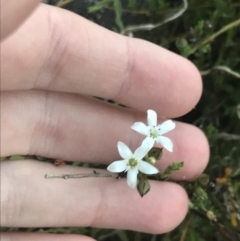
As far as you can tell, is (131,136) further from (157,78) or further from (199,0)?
(199,0)

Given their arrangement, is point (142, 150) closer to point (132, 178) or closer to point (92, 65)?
point (132, 178)

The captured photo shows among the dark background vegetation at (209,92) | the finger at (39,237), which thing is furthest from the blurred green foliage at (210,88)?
the finger at (39,237)

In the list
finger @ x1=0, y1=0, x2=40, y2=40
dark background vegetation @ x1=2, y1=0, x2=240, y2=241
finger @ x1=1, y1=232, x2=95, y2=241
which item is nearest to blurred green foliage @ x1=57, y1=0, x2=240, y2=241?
dark background vegetation @ x1=2, y1=0, x2=240, y2=241

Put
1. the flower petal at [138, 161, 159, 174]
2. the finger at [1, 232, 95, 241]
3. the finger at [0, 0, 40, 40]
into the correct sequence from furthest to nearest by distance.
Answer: the finger at [1, 232, 95, 241]
the flower petal at [138, 161, 159, 174]
the finger at [0, 0, 40, 40]

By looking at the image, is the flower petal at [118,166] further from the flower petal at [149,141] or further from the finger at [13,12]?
the finger at [13,12]

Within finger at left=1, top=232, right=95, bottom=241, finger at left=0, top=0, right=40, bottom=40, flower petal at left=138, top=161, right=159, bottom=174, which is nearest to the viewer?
finger at left=0, top=0, right=40, bottom=40

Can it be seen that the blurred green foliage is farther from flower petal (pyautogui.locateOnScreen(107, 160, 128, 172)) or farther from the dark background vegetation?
flower petal (pyautogui.locateOnScreen(107, 160, 128, 172))
